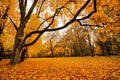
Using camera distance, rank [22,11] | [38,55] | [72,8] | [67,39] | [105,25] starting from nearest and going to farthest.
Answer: [105,25] < [22,11] < [72,8] < [67,39] < [38,55]

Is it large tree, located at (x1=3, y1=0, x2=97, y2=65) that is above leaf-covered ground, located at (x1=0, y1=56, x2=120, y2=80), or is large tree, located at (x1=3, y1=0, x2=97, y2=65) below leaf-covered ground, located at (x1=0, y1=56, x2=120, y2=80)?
above

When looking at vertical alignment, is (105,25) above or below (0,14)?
below

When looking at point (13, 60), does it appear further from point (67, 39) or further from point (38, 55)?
point (38, 55)

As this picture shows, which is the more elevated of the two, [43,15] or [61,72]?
[43,15]

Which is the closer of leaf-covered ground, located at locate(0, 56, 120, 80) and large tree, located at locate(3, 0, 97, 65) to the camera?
leaf-covered ground, located at locate(0, 56, 120, 80)

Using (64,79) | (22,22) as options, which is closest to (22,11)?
(22,22)

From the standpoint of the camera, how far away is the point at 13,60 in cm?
1417

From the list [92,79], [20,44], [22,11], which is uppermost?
[22,11]

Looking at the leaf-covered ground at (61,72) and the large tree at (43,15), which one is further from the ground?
the large tree at (43,15)

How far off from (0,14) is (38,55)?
204 feet

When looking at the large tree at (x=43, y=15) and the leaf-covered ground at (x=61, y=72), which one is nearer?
the leaf-covered ground at (x=61, y=72)

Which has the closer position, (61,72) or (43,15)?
(61,72)

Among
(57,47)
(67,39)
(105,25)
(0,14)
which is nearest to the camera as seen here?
(105,25)

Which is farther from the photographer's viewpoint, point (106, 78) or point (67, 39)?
point (67, 39)
